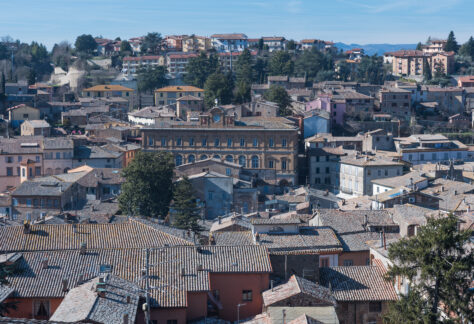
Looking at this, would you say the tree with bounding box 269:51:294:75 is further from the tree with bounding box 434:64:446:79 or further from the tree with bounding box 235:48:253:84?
the tree with bounding box 434:64:446:79

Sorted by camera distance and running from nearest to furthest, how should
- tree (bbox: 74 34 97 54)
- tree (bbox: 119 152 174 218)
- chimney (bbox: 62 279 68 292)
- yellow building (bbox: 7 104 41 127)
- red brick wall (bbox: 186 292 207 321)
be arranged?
chimney (bbox: 62 279 68 292) → red brick wall (bbox: 186 292 207 321) → tree (bbox: 119 152 174 218) → yellow building (bbox: 7 104 41 127) → tree (bbox: 74 34 97 54)

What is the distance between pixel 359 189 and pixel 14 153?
82.5 ft

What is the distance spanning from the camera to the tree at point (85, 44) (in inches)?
4522

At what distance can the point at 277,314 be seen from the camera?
2200cm

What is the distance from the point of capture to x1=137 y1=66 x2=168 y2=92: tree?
90375 millimetres

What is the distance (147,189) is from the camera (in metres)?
42.9

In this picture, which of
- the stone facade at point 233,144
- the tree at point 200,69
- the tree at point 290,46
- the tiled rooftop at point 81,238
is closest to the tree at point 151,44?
the tree at point 290,46

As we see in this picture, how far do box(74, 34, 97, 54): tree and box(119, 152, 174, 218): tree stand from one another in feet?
244

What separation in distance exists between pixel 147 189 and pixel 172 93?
43646mm

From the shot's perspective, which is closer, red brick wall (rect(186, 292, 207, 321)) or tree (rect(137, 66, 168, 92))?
red brick wall (rect(186, 292, 207, 321))

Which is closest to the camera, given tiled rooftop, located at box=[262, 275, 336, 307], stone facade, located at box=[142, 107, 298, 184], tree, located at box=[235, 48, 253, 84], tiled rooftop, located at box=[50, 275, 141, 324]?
tiled rooftop, located at box=[50, 275, 141, 324]

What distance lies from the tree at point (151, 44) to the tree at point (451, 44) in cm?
4182

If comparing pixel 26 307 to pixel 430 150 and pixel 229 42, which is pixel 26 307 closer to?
pixel 430 150

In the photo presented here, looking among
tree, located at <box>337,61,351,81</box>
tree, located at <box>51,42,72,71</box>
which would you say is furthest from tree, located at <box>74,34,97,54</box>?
tree, located at <box>337,61,351,81</box>
